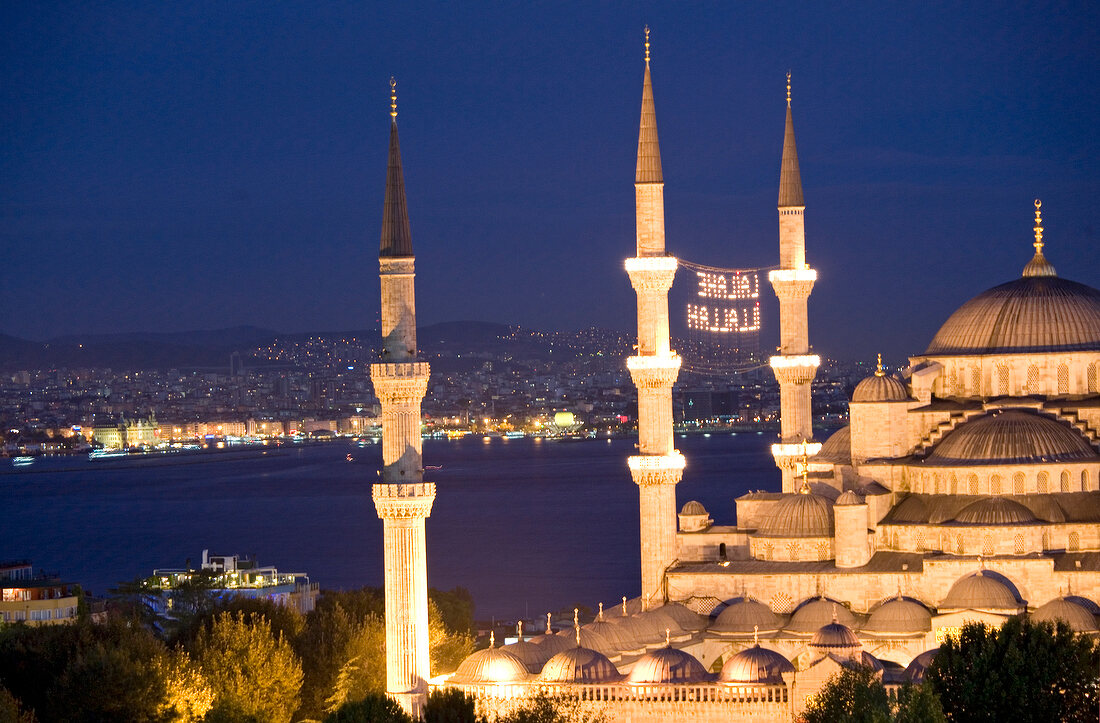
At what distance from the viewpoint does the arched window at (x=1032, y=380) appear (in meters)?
35.0

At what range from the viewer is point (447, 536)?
93.9 meters

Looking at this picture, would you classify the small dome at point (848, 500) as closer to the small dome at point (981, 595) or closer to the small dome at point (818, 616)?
the small dome at point (818, 616)

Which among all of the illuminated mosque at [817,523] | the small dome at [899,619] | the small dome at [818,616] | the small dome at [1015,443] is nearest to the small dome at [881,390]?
the illuminated mosque at [817,523]

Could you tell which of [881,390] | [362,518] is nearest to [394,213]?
[881,390]

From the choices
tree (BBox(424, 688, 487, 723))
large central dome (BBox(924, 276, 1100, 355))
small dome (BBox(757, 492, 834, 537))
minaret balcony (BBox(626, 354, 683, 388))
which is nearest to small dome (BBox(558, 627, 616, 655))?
tree (BBox(424, 688, 487, 723))

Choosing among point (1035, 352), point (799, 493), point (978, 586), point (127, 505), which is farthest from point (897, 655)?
point (127, 505)

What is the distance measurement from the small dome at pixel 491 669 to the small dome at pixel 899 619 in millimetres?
5632

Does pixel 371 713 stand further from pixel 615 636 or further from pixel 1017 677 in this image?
pixel 1017 677

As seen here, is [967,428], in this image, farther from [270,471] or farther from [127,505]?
[270,471]

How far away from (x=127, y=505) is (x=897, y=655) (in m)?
102

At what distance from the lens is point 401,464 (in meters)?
28.8

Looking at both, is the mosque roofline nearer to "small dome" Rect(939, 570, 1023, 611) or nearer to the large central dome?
"small dome" Rect(939, 570, 1023, 611)

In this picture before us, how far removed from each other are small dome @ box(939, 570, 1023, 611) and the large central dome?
250 inches

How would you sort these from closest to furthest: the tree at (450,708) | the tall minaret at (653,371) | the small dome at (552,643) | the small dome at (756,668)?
the tree at (450,708), the small dome at (756,668), the small dome at (552,643), the tall minaret at (653,371)
